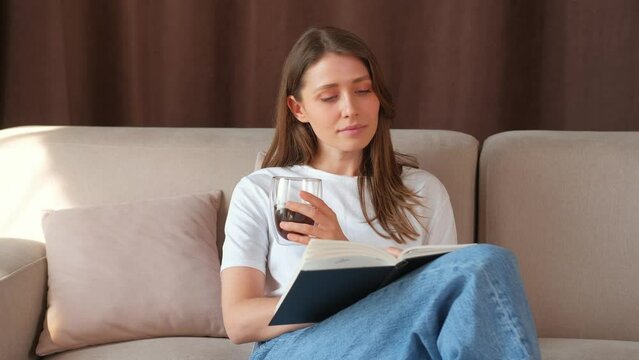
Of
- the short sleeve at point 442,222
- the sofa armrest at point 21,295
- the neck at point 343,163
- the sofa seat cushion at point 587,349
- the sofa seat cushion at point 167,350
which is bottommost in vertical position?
the sofa seat cushion at point 587,349

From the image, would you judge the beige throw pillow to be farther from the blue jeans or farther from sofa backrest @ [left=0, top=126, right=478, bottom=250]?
the blue jeans

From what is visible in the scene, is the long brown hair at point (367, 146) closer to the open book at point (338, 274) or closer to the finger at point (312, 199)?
the finger at point (312, 199)

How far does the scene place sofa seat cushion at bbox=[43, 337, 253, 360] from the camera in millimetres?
1959

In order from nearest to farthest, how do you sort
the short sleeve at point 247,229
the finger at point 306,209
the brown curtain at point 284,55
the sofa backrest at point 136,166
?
the finger at point 306,209
the short sleeve at point 247,229
the sofa backrest at point 136,166
the brown curtain at point 284,55

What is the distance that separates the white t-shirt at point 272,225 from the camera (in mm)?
1953

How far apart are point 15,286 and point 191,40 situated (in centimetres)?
120

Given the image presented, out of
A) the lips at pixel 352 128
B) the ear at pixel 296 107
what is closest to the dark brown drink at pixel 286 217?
the lips at pixel 352 128

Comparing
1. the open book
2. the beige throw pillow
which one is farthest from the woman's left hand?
the beige throw pillow

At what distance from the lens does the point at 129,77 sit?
3.00m

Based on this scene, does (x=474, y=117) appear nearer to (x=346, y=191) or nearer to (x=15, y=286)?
(x=346, y=191)

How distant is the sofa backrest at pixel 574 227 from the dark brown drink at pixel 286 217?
2.35 feet

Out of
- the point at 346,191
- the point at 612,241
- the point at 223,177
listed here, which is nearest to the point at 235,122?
the point at 223,177

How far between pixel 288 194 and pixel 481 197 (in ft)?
2.62

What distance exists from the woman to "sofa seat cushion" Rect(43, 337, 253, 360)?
17cm
